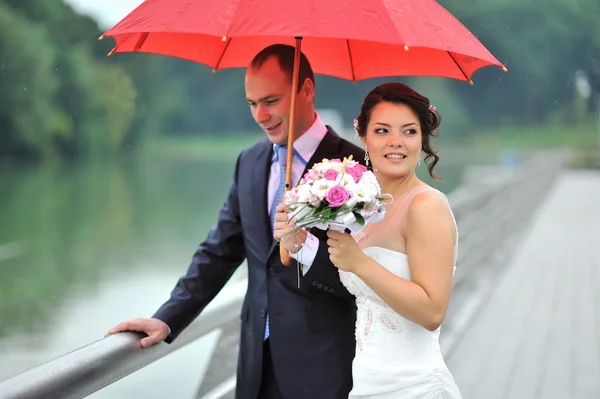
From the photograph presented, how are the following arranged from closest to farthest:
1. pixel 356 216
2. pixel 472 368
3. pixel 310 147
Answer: pixel 356 216 < pixel 310 147 < pixel 472 368

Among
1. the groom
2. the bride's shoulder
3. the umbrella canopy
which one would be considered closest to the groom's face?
the groom

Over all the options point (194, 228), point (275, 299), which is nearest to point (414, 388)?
point (275, 299)

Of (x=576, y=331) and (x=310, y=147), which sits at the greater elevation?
(x=310, y=147)

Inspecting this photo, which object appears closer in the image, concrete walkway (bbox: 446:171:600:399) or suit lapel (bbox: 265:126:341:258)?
suit lapel (bbox: 265:126:341:258)

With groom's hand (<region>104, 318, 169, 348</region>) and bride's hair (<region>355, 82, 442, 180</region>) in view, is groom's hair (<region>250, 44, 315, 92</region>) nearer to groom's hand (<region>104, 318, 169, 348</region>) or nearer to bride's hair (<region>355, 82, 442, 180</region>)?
bride's hair (<region>355, 82, 442, 180</region>)

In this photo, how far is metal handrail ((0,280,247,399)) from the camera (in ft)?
5.89

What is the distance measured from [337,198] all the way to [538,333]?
5.64 meters

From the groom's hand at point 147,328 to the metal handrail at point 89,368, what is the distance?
0.02 metres

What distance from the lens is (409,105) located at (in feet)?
7.74

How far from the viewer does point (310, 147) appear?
2.70m

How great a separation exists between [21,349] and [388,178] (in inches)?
711

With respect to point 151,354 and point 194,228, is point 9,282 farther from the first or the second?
point 151,354

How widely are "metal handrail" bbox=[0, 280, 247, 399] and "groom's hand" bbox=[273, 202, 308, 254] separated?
0.53 metres

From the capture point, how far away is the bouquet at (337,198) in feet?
6.76
